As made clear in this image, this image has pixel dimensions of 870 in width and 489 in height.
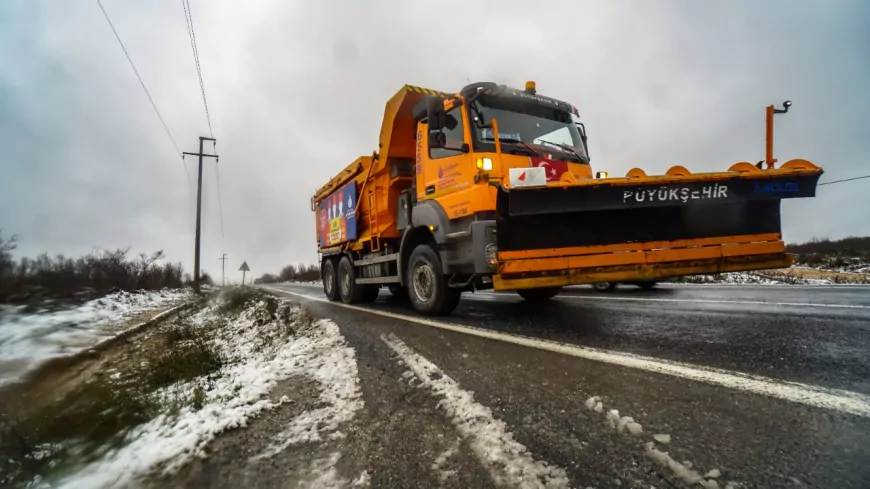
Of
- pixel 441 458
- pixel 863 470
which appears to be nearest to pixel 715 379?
pixel 863 470

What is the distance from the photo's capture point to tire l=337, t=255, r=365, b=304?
8.63 m

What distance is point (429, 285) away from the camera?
5566 mm

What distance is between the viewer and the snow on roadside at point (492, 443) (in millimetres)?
1372

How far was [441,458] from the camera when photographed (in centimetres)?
157

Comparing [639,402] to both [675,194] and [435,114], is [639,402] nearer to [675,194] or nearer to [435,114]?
[675,194]

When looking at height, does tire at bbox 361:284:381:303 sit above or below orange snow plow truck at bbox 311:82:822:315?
below

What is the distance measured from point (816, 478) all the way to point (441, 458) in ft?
4.17

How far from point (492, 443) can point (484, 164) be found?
11.3 feet

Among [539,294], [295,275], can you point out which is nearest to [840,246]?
[539,294]

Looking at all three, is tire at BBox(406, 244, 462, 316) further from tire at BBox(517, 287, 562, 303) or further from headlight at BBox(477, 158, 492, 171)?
tire at BBox(517, 287, 562, 303)

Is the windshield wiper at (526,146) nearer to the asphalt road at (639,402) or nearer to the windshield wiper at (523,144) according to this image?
the windshield wiper at (523,144)

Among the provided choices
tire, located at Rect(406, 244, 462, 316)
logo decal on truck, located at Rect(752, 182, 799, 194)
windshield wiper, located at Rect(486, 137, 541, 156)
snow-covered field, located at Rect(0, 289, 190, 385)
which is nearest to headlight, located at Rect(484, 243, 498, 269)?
tire, located at Rect(406, 244, 462, 316)

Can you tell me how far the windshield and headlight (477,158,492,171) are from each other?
21 cm

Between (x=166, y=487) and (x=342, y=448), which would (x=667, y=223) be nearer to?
(x=342, y=448)
